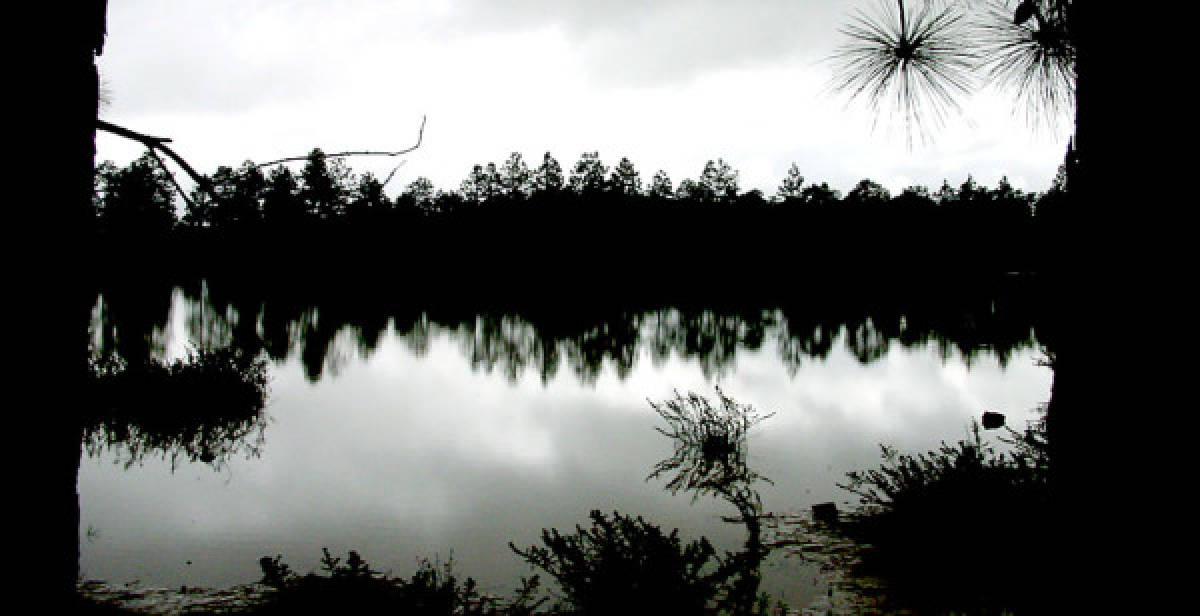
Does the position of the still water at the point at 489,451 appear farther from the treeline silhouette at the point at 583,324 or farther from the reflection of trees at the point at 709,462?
the treeline silhouette at the point at 583,324

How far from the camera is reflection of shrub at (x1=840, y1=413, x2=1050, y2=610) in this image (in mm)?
6078

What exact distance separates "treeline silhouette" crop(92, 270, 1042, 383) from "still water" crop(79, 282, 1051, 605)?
44 cm

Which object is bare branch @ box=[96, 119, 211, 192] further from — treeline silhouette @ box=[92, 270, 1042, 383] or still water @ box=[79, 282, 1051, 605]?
treeline silhouette @ box=[92, 270, 1042, 383]

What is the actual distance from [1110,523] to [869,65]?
10.2 ft

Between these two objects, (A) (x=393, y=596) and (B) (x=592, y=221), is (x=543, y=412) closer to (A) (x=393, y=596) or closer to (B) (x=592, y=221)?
(A) (x=393, y=596)

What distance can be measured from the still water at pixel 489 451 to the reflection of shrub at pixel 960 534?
1.03m

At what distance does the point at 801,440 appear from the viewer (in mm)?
14578

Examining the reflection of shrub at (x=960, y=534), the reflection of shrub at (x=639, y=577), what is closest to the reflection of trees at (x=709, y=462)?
the reflection of shrub at (x=960, y=534)

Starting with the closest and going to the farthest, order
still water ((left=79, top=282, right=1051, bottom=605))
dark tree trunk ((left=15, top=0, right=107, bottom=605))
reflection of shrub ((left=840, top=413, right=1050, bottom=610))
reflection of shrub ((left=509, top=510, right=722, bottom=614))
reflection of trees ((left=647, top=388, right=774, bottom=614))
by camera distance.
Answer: dark tree trunk ((left=15, top=0, right=107, bottom=605)), reflection of shrub ((left=509, top=510, right=722, bottom=614)), reflection of shrub ((left=840, top=413, right=1050, bottom=610)), still water ((left=79, top=282, right=1051, bottom=605)), reflection of trees ((left=647, top=388, right=774, bottom=614))

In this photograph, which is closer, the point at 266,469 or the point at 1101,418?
the point at 1101,418

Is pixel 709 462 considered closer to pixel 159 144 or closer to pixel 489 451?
pixel 489 451

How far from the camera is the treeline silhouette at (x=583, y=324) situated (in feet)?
87.5

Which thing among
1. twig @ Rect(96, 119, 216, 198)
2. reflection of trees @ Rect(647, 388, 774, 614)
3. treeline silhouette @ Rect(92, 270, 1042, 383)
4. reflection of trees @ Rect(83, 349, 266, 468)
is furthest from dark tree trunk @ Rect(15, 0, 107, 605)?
treeline silhouette @ Rect(92, 270, 1042, 383)

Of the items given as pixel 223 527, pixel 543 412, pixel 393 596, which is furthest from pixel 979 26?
pixel 543 412
